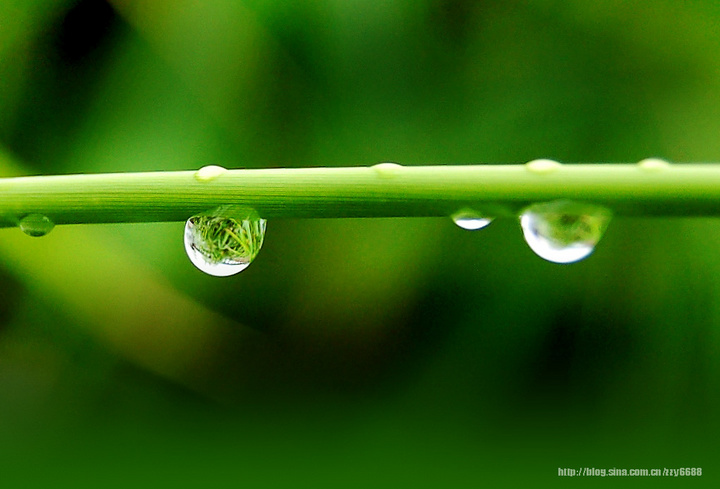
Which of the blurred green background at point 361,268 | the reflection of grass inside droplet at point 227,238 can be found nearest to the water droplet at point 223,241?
the reflection of grass inside droplet at point 227,238

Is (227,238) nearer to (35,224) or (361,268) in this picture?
(35,224)

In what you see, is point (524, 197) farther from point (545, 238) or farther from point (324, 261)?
point (324, 261)

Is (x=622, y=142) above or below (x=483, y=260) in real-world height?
above

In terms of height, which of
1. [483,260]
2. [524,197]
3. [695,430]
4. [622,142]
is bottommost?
[524,197]

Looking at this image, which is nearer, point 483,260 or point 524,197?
point 524,197

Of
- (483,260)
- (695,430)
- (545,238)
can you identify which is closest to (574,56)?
(483,260)

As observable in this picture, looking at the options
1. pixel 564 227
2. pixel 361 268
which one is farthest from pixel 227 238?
pixel 361 268

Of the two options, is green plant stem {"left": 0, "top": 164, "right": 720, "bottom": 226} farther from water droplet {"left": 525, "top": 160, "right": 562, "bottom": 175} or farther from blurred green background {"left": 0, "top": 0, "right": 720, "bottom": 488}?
blurred green background {"left": 0, "top": 0, "right": 720, "bottom": 488}
